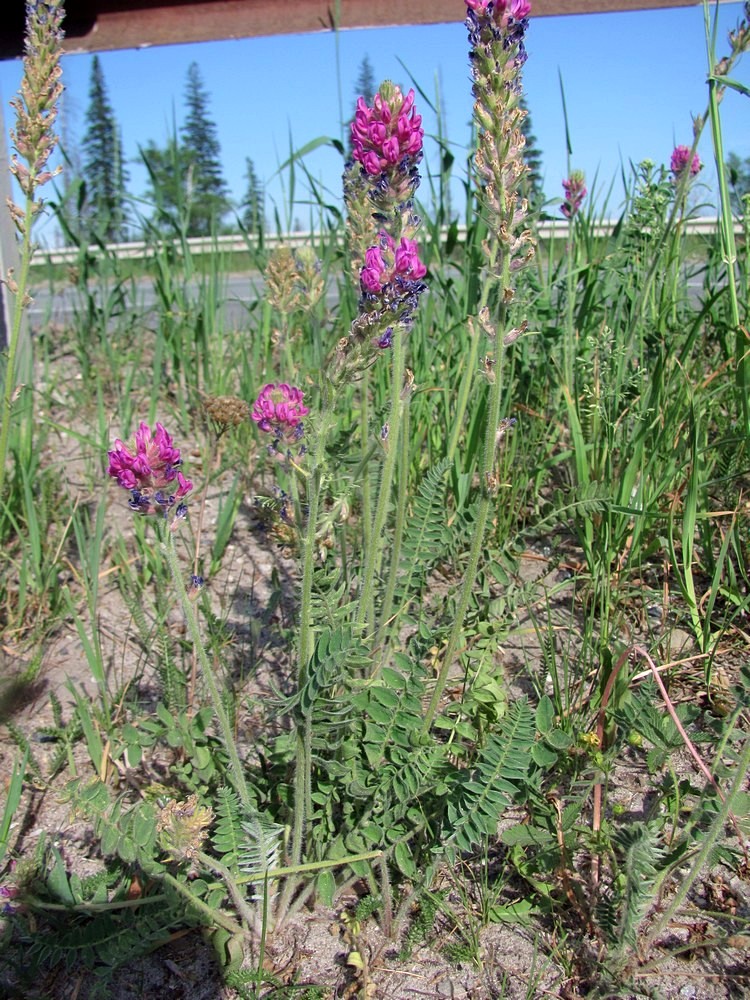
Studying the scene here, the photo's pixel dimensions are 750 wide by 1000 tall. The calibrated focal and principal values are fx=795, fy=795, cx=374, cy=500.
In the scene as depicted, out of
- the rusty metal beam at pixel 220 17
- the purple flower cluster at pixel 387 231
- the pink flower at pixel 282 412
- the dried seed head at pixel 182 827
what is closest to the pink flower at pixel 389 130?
the purple flower cluster at pixel 387 231

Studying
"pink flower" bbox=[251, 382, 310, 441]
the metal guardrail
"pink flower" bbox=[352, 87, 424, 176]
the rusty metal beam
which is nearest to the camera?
"pink flower" bbox=[352, 87, 424, 176]

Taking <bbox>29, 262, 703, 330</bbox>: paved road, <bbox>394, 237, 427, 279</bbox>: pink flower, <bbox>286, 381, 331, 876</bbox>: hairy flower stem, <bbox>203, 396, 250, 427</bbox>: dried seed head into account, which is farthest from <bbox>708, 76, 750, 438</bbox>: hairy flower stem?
<bbox>203, 396, 250, 427</bbox>: dried seed head

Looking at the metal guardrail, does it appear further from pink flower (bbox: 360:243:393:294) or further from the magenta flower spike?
pink flower (bbox: 360:243:393:294)

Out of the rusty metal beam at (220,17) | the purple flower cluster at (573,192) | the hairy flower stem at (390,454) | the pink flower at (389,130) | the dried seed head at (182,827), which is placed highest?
the rusty metal beam at (220,17)

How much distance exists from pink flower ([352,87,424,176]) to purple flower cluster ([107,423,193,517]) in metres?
0.61

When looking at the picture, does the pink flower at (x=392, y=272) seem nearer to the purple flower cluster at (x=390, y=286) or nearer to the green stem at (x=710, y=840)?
the purple flower cluster at (x=390, y=286)

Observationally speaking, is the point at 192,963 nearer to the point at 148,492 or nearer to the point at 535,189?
the point at 148,492

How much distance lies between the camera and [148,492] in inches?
48.4

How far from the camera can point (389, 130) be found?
4.51ft

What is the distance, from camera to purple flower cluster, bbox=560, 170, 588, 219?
2932mm

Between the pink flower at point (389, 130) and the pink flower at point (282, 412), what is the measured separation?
0.44 metres

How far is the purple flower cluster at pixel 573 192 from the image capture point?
2932mm

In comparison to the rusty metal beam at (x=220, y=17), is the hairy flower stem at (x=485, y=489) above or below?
below

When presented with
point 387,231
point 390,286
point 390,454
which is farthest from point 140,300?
point 390,286
